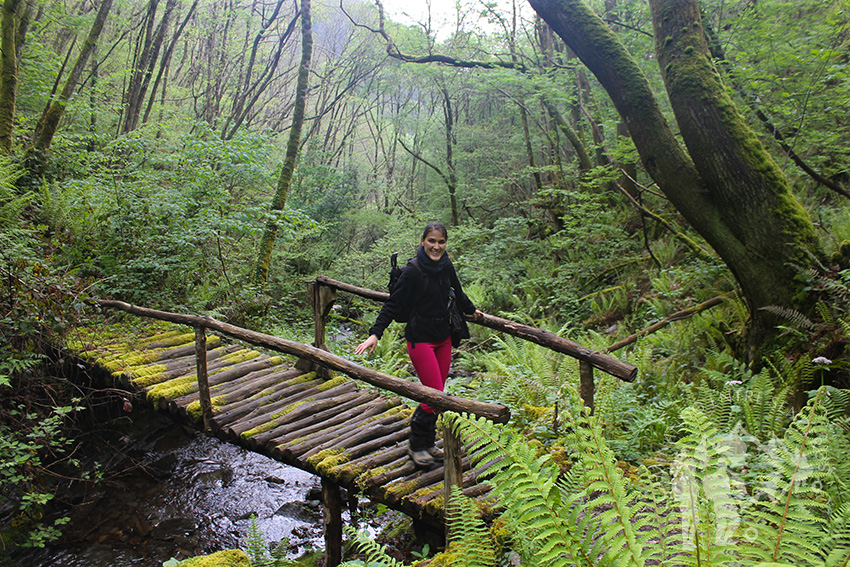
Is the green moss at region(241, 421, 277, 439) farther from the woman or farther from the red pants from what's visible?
the red pants

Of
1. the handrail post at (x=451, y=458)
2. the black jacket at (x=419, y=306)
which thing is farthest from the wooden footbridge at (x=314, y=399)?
the black jacket at (x=419, y=306)

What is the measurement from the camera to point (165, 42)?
16453mm

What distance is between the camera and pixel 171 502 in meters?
5.62

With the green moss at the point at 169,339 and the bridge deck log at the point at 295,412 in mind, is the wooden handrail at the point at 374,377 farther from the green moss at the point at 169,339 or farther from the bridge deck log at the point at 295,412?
the green moss at the point at 169,339

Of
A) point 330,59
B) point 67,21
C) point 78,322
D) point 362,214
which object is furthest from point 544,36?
point 78,322

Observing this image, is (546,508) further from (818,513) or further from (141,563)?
(141,563)

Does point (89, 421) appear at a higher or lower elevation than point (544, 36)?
lower

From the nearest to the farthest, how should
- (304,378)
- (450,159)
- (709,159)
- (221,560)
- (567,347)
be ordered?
(221,560) < (567,347) < (709,159) < (304,378) < (450,159)

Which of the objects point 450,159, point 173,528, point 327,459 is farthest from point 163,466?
point 450,159

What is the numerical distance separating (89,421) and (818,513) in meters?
7.81

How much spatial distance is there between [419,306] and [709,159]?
3569mm

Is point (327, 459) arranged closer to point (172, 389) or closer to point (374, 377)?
point (374, 377)

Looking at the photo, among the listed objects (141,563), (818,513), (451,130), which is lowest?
(141,563)

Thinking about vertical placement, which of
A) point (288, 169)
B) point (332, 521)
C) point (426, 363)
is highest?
point (288, 169)
